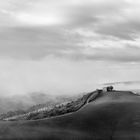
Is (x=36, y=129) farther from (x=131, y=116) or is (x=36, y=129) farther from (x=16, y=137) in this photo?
(x=131, y=116)

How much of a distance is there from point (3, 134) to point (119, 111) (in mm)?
2974

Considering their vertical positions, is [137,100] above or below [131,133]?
above

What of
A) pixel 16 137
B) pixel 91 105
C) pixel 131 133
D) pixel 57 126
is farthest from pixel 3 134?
pixel 131 133

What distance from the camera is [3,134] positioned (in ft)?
36.4

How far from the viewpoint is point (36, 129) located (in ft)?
36.6

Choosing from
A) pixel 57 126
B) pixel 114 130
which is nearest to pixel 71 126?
pixel 57 126

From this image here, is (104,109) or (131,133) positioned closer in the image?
(131,133)

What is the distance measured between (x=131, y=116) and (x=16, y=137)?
2919mm

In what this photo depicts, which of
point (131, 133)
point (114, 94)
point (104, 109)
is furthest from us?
point (114, 94)

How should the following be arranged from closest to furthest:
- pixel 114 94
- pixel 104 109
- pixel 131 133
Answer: pixel 131 133 → pixel 104 109 → pixel 114 94

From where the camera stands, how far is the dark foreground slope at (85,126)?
10.9 metres

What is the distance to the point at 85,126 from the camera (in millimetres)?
11156

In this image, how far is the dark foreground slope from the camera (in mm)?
10875

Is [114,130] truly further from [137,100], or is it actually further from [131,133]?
[137,100]
